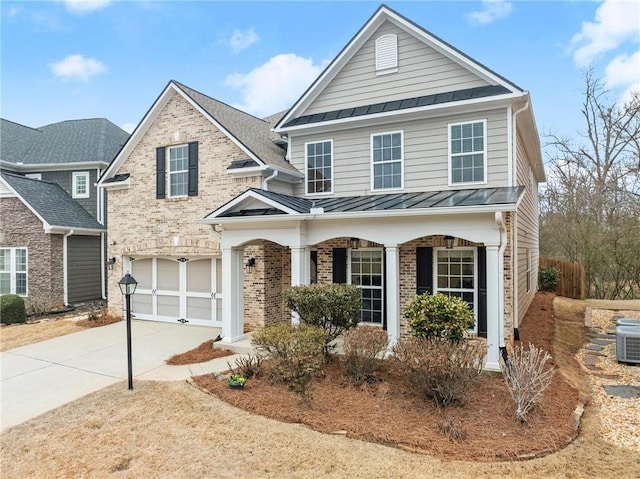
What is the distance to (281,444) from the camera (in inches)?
187

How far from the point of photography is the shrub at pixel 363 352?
670cm

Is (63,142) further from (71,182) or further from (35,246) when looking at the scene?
(35,246)

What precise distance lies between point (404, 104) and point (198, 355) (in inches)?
311

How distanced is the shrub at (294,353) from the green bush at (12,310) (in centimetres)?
1078

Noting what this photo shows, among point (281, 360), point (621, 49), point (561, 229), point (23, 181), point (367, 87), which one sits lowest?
point (281, 360)

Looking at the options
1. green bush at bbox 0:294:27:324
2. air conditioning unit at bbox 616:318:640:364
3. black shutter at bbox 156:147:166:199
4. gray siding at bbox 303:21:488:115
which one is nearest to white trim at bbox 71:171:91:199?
green bush at bbox 0:294:27:324

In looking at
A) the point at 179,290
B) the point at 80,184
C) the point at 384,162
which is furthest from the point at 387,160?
the point at 80,184

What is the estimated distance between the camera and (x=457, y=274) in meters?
9.10

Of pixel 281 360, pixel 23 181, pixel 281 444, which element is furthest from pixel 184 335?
pixel 23 181

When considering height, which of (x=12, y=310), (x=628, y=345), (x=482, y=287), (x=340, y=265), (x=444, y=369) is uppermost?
(x=340, y=265)

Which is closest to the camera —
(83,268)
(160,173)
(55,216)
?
(160,173)

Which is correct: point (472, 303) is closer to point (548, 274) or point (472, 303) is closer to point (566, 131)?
point (548, 274)

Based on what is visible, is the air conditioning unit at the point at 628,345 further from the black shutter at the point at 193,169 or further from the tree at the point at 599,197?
the black shutter at the point at 193,169

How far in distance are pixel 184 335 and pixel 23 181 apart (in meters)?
11.4
